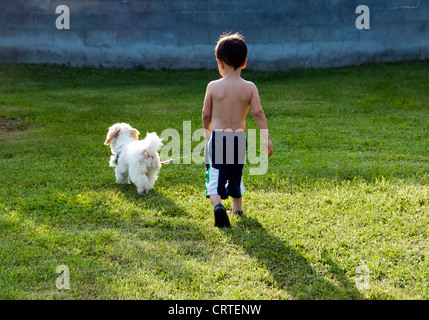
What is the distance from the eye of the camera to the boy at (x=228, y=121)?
4.29m

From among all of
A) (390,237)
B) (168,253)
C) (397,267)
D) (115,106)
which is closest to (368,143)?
(390,237)

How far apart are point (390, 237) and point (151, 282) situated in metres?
2.22

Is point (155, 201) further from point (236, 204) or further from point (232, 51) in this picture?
point (232, 51)

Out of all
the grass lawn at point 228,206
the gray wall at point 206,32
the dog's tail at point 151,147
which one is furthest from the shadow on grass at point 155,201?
the gray wall at point 206,32

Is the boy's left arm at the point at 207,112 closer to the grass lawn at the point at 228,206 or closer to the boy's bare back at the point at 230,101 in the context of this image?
the boy's bare back at the point at 230,101

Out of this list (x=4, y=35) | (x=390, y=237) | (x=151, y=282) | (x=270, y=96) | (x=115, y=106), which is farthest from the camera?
(x=4, y=35)

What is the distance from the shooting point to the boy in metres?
4.29

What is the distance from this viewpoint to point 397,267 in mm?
3713

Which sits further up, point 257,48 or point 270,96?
point 257,48

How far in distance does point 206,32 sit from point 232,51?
28.5 ft

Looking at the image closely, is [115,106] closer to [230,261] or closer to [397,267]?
[230,261]

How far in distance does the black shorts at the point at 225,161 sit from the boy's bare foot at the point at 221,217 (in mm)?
177

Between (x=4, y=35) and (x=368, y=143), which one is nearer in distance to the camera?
(x=368, y=143)

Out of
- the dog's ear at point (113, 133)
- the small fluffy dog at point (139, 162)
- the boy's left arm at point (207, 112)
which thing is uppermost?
the boy's left arm at point (207, 112)
